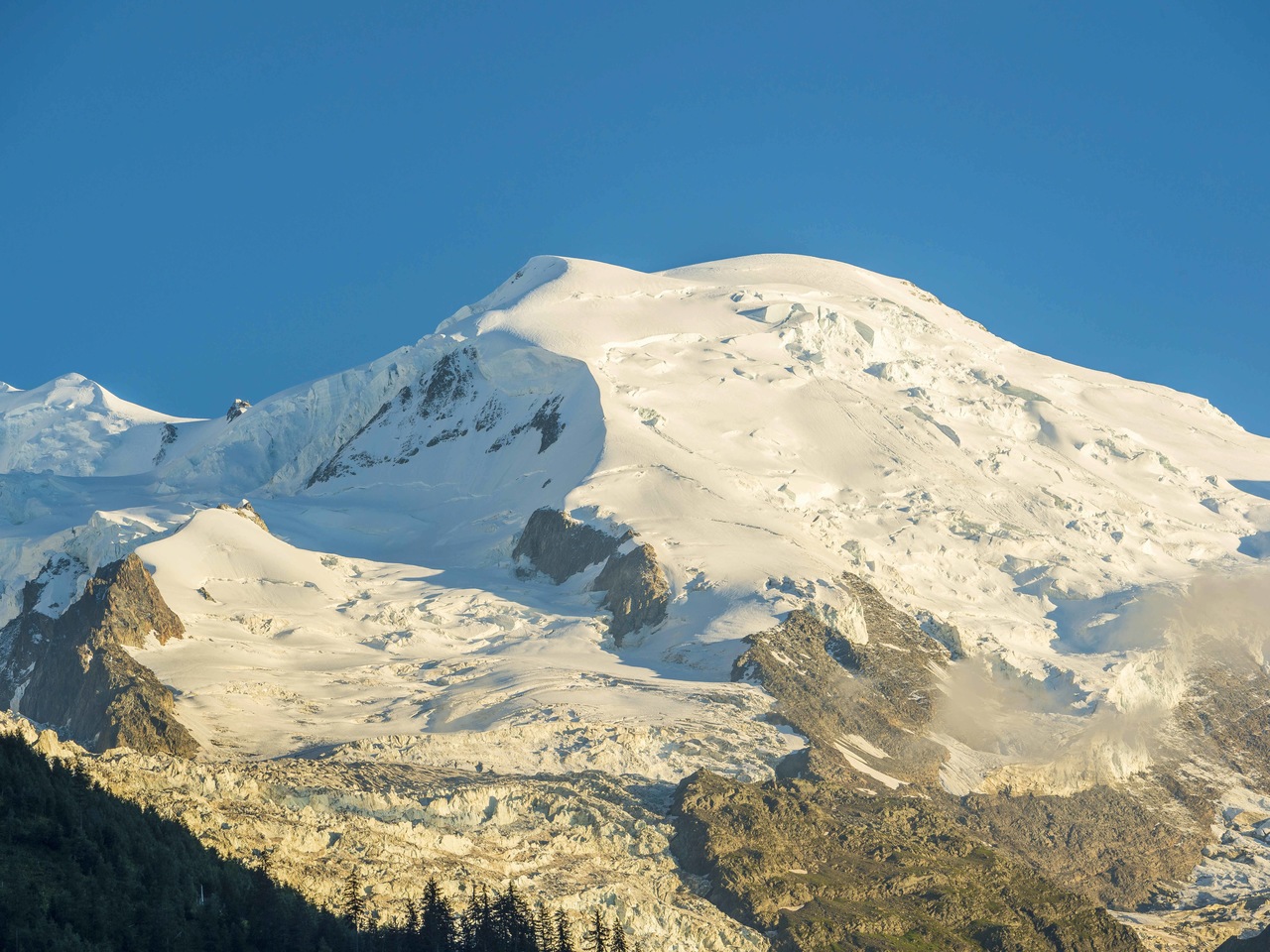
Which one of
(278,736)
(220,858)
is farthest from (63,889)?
(278,736)

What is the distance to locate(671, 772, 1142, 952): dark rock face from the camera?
150250 mm

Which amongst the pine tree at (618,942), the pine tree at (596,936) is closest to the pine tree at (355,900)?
the pine tree at (596,936)

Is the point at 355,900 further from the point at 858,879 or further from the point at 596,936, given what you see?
the point at 858,879

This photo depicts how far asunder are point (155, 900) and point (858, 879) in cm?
7724

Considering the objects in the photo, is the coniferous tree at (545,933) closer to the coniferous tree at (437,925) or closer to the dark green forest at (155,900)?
the dark green forest at (155,900)

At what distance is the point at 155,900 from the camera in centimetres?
9969

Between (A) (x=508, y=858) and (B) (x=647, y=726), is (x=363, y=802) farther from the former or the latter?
(B) (x=647, y=726)

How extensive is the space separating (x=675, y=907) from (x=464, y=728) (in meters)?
60.8

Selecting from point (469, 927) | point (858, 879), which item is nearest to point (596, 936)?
point (469, 927)

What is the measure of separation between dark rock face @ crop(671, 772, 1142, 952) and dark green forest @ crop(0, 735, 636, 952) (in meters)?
34.9

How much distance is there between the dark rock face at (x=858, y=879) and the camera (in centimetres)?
15025

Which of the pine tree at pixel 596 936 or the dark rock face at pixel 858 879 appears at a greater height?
the dark rock face at pixel 858 879

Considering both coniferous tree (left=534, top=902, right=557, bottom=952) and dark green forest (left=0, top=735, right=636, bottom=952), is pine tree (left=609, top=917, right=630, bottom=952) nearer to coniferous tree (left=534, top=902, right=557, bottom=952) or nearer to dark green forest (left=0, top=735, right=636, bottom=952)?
dark green forest (left=0, top=735, right=636, bottom=952)

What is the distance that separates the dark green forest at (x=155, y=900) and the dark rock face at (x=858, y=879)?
34.9m
